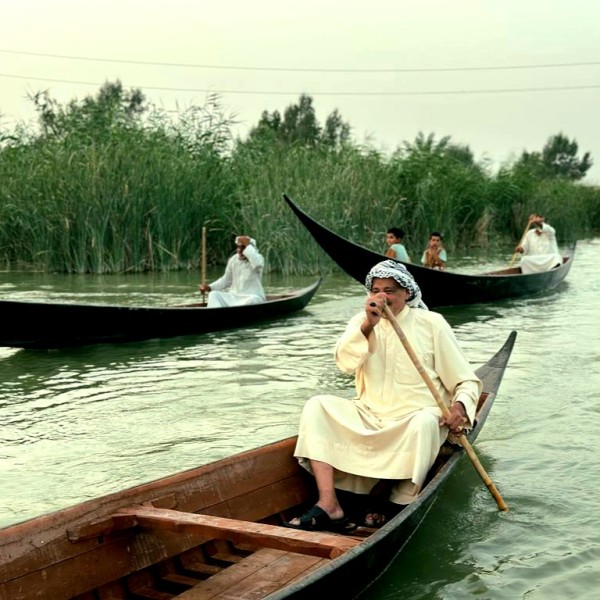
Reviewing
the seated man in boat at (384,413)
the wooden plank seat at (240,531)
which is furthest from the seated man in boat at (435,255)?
the wooden plank seat at (240,531)

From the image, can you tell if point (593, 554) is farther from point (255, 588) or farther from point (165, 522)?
point (165, 522)

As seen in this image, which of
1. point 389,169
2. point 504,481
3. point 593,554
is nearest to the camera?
point 593,554

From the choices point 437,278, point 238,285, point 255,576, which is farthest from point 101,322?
point 255,576

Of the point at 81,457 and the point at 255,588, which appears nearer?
the point at 255,588

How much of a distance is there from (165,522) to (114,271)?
12.2 m

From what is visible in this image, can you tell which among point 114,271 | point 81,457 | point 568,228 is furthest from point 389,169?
point 81,457

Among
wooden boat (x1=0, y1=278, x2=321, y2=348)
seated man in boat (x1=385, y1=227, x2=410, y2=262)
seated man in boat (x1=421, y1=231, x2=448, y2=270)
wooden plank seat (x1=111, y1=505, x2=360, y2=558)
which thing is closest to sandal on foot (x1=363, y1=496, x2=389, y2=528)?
wooden plank seat (x1=111, y1=505, x2=360, y2=558)

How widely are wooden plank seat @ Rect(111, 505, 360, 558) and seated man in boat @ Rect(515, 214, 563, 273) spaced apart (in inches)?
459

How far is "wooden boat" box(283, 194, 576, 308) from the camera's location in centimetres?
1069

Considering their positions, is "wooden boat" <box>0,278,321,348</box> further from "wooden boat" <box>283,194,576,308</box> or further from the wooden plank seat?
the wooden plank seat

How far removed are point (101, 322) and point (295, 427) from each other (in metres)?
3.39

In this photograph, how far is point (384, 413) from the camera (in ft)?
13.5

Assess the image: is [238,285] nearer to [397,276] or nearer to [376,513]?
[397,276]

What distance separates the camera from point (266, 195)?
1542 cm
